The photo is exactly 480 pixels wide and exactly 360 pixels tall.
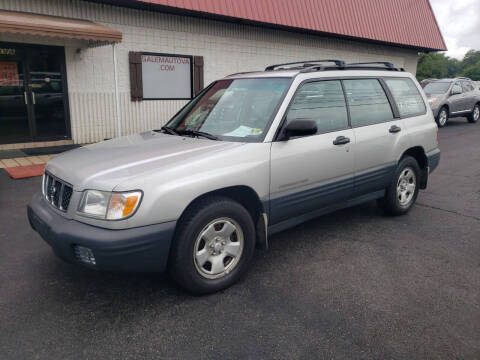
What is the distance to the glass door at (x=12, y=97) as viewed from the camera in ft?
29.7

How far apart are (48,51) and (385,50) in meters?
14.6

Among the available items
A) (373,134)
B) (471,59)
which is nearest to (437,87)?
(373,134)

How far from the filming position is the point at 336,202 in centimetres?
424

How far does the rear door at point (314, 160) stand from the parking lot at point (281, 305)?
1.81 ft

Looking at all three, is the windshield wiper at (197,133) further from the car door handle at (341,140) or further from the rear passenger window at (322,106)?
the car door handle at (341,140)

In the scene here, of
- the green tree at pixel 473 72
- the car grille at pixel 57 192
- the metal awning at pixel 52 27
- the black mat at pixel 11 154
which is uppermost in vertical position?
the green tree at pixel 473 72

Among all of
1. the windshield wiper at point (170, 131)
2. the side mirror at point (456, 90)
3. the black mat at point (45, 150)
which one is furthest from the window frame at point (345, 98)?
the side mirror at point (456, 90)

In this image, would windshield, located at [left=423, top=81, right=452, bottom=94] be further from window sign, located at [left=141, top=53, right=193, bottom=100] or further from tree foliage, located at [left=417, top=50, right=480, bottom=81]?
tree foliage, located at [left=417, top=50, right=480, bottom=81]

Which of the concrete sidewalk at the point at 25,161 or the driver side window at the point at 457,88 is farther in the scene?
the driver side window at the point at 457,88

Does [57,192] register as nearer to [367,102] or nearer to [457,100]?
[367,102]

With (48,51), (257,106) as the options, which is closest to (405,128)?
(257,106)

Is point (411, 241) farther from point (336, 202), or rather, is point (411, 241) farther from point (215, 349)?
point (215, 349)

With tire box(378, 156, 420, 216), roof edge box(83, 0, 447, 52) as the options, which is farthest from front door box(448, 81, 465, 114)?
tire box(378, 156, 420, 216)

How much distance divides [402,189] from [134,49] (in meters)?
8.43
